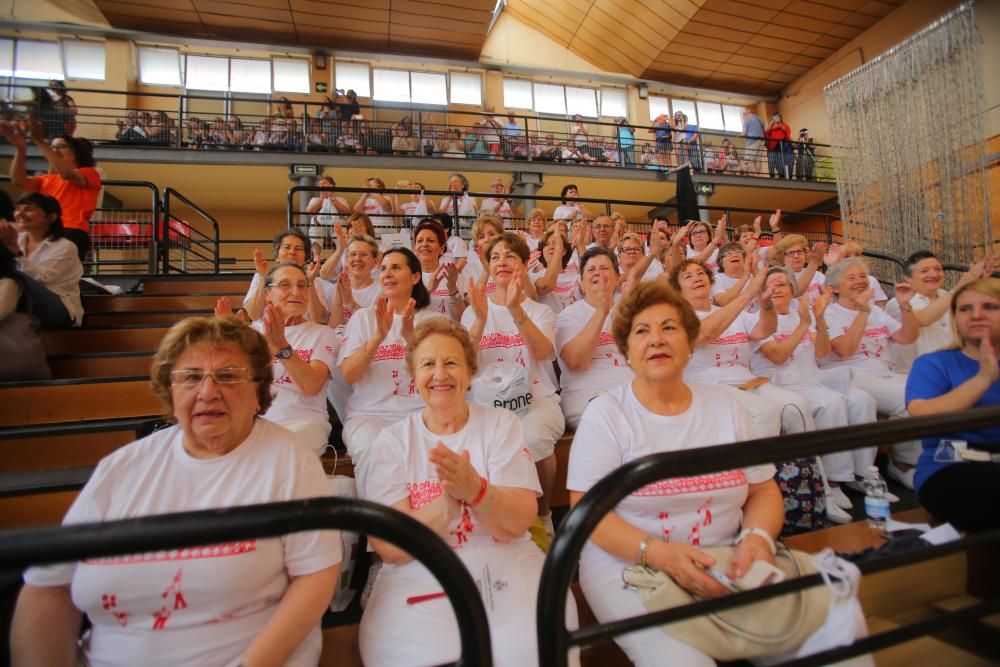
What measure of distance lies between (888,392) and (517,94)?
12.2 m

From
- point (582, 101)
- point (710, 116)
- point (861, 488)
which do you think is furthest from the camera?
point (710, 116)

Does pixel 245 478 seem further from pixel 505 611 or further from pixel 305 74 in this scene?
pixel 305 74

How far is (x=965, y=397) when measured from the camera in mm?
1624

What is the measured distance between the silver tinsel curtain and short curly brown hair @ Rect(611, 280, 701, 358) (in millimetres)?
7110

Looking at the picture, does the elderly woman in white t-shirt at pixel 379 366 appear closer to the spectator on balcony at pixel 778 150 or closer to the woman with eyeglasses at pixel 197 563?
the woman with eyeglasses at pixel 197 563

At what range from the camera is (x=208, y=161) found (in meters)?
7.95

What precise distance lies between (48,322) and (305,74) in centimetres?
1069

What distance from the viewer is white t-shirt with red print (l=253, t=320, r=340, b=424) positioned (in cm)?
197

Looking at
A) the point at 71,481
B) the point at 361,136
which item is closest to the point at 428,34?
the point at 361,136

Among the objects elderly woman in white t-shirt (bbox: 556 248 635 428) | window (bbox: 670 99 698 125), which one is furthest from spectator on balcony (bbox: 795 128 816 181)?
elderly woman in white t-shirt (bbox: 556 248 635 428)

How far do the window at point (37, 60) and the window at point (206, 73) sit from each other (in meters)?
2.39

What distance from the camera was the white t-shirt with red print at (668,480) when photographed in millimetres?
1248

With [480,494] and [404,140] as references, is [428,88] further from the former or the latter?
[480,494]

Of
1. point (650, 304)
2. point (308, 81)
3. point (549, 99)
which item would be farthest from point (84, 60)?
point (650, 304)
